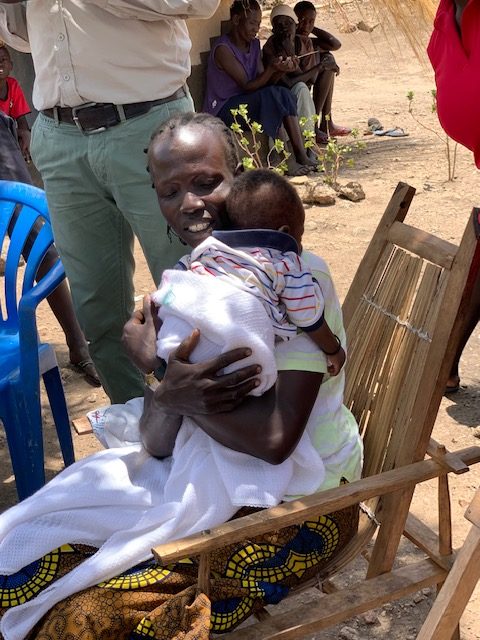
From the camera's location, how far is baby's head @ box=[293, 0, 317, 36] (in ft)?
30.1

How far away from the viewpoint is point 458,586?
1.74m

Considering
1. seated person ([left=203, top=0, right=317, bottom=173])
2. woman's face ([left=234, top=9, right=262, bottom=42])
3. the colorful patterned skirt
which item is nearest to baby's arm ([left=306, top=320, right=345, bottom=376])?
the colorful patterned skirt

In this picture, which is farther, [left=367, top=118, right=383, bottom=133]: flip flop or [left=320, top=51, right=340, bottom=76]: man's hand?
[left=367, top=118, right=383, bottom=133]: flip flop

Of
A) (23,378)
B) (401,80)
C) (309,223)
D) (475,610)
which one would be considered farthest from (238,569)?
(401,80)

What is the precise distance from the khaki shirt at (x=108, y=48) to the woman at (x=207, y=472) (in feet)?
1.97

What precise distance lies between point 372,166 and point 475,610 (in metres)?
5.80

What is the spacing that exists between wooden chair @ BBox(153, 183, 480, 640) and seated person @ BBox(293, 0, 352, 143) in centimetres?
661

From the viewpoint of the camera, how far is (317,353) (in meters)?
2.02

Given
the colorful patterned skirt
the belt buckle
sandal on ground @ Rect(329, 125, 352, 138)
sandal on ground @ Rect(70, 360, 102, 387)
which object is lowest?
sandal on ground @ Rect(329, 125, 352, 138)

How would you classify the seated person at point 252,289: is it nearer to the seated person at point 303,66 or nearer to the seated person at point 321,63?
the seated person at point 303,66

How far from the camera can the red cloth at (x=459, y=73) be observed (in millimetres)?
2303

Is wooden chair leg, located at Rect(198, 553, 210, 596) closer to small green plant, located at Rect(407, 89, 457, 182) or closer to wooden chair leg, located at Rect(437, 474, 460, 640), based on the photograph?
wooden chair leg, located at Rect(437, 474, 460, 640)

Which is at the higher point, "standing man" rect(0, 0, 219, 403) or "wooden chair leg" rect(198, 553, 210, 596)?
"standing man" rect(0, 0, 219, 403)

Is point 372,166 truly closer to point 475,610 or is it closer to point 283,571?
point 475,610
